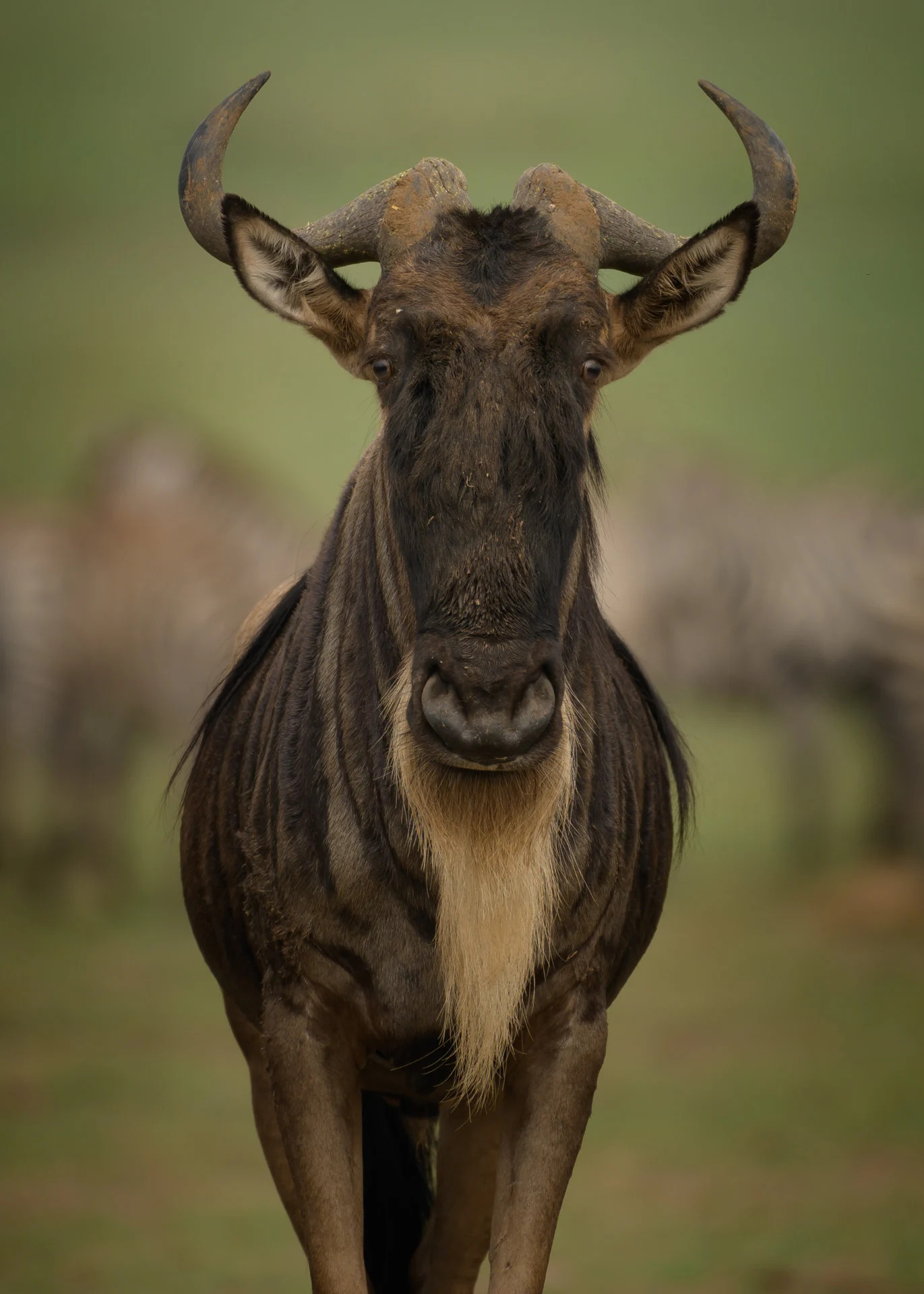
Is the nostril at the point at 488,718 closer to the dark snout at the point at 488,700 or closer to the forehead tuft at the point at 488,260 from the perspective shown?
the dark snout at the point at 488,700

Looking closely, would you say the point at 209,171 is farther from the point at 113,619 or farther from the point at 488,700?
the point at 113,619

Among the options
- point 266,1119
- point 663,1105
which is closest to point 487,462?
point 266,1119

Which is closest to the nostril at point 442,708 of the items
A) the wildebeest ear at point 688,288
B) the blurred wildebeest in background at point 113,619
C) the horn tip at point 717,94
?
the wildebeest ear at point 688,288

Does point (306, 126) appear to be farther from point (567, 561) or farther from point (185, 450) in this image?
point (567, 561)

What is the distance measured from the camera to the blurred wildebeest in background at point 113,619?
8.97 metres

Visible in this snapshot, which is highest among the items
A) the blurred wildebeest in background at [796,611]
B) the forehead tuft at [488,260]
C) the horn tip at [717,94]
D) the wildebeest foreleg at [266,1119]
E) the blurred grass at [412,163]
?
→ the blurred grass at [412,163]

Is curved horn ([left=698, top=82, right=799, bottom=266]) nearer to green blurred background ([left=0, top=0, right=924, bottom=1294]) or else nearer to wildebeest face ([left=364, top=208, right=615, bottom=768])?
wildebeest face ([left=364, top=208, right=615, bottom=768])

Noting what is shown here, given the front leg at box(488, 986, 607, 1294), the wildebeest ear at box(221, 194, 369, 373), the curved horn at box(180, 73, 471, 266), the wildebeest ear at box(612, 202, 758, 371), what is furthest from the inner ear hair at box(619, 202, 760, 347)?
the front leg at box(488, 986, 607, 1294)

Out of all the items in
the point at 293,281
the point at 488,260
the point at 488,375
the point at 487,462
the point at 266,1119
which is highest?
the point at 293,281

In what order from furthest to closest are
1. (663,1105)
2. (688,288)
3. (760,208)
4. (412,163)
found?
(412,163) < (663,1105) < (760,208) < (688,288)

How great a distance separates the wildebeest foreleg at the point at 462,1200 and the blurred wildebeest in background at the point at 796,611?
565cm

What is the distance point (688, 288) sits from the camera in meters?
3.14

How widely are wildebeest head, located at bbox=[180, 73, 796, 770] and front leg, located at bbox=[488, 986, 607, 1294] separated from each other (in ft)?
2.29

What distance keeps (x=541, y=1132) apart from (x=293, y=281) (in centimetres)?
163
